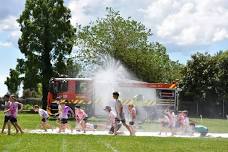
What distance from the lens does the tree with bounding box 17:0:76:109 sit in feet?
223

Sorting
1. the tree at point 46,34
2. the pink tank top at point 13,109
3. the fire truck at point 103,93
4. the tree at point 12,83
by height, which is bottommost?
the pink tank top at point 13,109

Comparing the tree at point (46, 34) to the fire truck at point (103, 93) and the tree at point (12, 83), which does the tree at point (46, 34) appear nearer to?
the tree at point (12, 83)

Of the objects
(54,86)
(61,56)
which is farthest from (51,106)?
(61,56)

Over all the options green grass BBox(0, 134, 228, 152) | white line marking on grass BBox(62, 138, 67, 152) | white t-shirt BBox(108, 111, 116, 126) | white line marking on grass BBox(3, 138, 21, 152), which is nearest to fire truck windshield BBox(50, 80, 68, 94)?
white t-shirt BBox(108, 111, 116, 126)

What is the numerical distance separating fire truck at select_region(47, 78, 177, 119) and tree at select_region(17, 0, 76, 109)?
78.4ft

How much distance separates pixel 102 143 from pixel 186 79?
180 ft

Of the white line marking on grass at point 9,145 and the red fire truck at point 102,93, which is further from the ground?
the red fire truck at point 102,93

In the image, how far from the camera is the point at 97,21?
233 ft

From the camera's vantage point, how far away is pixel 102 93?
43938 mm

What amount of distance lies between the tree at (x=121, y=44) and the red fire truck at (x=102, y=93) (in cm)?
2469

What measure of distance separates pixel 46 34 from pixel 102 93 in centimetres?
2587

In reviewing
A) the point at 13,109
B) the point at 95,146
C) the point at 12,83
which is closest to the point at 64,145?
the point at 95,146

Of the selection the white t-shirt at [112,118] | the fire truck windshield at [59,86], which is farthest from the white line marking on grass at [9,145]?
the fire truck windshield at [59,86]

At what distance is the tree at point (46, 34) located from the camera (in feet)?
223
